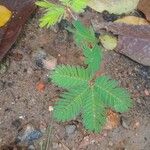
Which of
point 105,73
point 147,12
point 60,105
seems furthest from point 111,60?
point 60,105

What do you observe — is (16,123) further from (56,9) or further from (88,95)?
(56,9)

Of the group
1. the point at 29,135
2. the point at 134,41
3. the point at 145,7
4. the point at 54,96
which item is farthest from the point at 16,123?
the point at 145,7

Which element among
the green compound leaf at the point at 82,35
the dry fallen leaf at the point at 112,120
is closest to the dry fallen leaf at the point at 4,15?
the green compound leaf at the point at 82,35

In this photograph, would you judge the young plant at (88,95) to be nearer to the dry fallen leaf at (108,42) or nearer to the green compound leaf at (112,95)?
the green compound leaf at (112,95)

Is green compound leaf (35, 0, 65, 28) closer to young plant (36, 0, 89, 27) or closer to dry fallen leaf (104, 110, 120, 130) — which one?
young plant (36, 0, 89, 27)

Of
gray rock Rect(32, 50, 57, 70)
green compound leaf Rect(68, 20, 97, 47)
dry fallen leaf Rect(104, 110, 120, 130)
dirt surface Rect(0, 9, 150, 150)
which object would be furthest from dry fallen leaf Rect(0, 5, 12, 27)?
dry fallen leaf Rect(104, 110, 120, 130)

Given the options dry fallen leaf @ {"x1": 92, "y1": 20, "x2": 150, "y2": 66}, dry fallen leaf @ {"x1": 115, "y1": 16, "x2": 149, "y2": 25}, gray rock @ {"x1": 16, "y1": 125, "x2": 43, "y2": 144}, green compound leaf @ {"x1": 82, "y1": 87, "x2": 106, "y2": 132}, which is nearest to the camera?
green compound leaf @ {"x1": 82, "y1": 87, "x2": 106, "y2": 132}
